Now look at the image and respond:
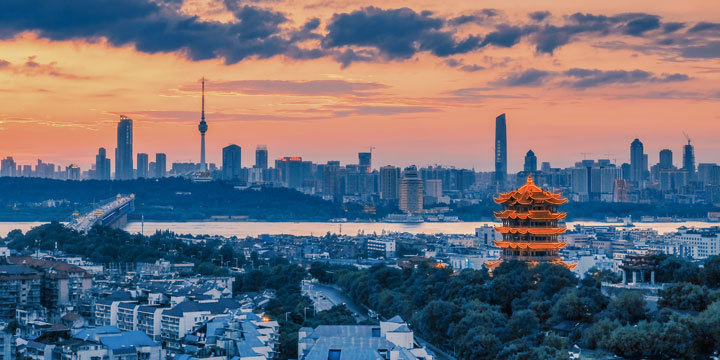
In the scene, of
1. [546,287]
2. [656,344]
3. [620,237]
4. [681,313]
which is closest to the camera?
[656,344]

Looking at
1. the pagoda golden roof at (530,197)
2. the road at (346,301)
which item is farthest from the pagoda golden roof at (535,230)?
the road at (346,301)

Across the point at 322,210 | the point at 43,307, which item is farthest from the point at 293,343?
the point at 322,210

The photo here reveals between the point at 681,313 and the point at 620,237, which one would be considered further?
the point at 620,237

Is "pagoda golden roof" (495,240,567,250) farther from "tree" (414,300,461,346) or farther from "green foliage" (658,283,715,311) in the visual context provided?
"green foliage" (658,283,715,311)

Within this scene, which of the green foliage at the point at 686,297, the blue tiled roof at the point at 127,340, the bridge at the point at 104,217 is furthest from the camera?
the bridge at the point at 104,217

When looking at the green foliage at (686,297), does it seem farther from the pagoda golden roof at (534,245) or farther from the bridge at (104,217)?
the bridge at (104,217)

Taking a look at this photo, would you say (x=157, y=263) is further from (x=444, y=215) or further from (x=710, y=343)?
(x=444, y=215)

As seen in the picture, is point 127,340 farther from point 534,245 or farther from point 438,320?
point 534,245
